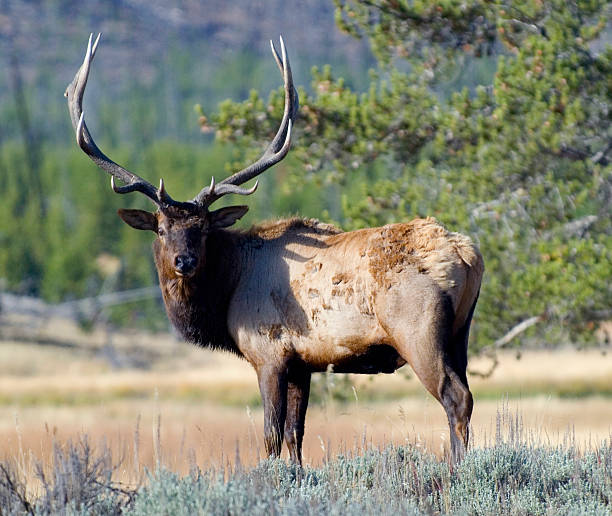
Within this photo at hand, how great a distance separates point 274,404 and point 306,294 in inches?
34.4

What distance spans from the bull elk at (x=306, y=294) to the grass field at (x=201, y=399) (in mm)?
461

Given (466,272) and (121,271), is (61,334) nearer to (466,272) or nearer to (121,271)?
(121,271)

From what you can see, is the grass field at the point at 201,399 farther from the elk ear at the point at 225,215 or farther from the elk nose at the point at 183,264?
the elk ear at the point at 225,215

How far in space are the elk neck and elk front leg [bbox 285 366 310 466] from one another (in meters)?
0.54

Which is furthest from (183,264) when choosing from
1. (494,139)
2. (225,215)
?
(494,139)

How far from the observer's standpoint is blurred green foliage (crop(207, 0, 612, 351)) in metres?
11.1

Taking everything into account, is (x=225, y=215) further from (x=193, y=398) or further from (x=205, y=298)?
(x=193, y=398)

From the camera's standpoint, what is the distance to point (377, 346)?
6906 mm

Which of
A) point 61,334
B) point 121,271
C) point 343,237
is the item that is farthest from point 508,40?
point 121,271

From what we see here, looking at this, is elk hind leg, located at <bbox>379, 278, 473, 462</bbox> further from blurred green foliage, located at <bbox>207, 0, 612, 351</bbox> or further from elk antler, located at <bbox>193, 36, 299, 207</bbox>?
blurred green foliage, located at <bbox>207, 0, 612, 351</bbox>

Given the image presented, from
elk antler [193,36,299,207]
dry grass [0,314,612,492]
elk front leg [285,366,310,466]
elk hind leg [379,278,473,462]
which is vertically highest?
elk antler [193,36,299,207]

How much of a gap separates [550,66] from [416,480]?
670 centimetres

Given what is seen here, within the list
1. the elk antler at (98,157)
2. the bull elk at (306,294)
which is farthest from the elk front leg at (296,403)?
the elk antler at (98,157)

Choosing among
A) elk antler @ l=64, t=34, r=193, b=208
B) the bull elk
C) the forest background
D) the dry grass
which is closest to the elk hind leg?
the bull elk
